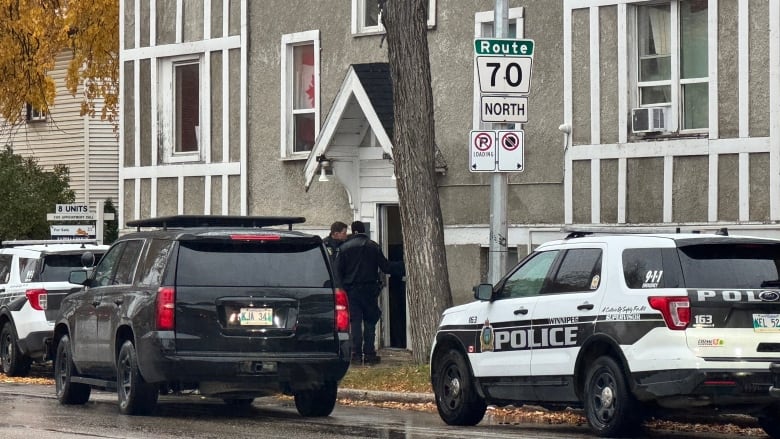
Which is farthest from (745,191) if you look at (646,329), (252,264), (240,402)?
(646,329)

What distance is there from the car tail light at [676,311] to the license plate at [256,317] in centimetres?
387

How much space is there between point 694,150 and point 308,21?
26.0 ft

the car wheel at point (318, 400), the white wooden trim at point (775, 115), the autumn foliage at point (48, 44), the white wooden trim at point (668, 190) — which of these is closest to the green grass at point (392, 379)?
the car wheel at point (318, 400)

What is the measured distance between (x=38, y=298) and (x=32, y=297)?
0.26 feet

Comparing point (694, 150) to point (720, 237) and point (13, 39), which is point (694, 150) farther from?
point (13, 39)

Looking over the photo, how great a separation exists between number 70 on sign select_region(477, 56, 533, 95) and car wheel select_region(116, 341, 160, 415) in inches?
186

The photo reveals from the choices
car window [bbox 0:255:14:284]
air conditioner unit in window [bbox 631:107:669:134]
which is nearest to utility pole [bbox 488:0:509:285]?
air conditioner unit in window [bbox 631:107:669:134]

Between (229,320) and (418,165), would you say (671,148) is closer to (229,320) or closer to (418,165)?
(418,165)

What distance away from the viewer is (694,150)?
2012 cm

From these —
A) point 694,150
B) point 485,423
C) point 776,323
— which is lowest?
point 485,423

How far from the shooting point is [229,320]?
14.6 m

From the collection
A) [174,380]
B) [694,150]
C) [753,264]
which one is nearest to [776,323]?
[753,264]

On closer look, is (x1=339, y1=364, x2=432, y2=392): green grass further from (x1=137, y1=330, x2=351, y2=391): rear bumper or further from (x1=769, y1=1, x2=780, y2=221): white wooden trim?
(x1=769, y1=1, x2=780, y2=221): white wooden trim

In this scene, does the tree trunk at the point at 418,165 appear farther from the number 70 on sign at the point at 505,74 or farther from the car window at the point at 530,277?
the car window at the point at 530,277
